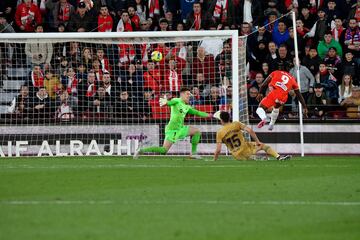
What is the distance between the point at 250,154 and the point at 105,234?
11103mm

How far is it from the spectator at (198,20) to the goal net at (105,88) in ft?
4.66

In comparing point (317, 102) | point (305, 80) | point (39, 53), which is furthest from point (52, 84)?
point (317, 102)

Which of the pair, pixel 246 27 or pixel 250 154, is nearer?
pixel 250 154

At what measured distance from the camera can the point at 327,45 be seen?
25.9 meters

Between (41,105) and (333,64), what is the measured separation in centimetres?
749

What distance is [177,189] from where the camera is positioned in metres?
14.0

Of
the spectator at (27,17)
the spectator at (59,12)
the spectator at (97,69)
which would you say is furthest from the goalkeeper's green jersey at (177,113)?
the spectator at (27,17)

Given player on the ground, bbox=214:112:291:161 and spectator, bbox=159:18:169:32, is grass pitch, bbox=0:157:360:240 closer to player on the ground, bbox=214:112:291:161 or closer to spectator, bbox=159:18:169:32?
player on the ground, bbox=214:112:291:161

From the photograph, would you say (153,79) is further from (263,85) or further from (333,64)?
(333,64)

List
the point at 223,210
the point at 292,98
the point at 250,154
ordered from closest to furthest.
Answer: the point at 223,210, the point at 250,154, the point at 292,98

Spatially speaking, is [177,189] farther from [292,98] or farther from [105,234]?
[292,98]

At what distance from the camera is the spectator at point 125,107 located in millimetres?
24141

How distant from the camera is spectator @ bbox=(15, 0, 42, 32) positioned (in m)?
27.2

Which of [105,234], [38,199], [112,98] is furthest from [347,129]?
[105,234]
